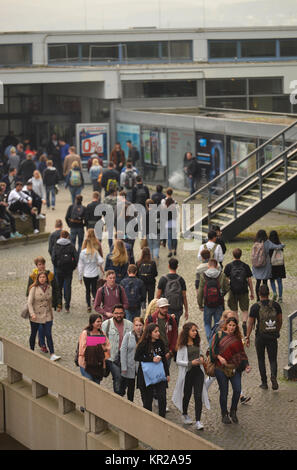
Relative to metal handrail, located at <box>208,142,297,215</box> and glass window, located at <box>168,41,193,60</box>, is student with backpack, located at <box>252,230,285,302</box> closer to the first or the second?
metal handrail, located at <box>208,142,297,215</box>

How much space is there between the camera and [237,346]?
11812 mm

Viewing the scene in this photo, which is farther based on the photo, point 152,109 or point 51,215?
point 152,109

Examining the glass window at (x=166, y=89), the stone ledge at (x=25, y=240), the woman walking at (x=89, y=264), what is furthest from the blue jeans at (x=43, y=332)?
the glass window at (x=166, y=89)

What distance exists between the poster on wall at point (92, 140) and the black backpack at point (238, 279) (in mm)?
20380

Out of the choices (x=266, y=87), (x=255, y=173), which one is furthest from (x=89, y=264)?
(x=266, y=87)

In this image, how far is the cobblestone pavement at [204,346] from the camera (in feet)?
37.9

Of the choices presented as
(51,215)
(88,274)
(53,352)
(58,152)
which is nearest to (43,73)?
(58,152)

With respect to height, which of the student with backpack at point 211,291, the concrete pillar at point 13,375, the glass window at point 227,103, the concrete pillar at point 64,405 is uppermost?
the glass window at point 227,103

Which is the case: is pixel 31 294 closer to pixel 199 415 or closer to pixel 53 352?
pixel 53 352

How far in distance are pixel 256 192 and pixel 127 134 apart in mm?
12094

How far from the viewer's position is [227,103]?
127ft

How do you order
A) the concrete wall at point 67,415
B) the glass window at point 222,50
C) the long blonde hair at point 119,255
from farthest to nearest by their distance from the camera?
the glass window at point 222,50, the long blonde hair at point 119,255, the concrete wall at point 67,415

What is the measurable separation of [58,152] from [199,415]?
79.9 ft

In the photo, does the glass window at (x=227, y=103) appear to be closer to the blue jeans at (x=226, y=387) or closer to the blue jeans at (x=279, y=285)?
the blue jeans at (x=279, y=285)
